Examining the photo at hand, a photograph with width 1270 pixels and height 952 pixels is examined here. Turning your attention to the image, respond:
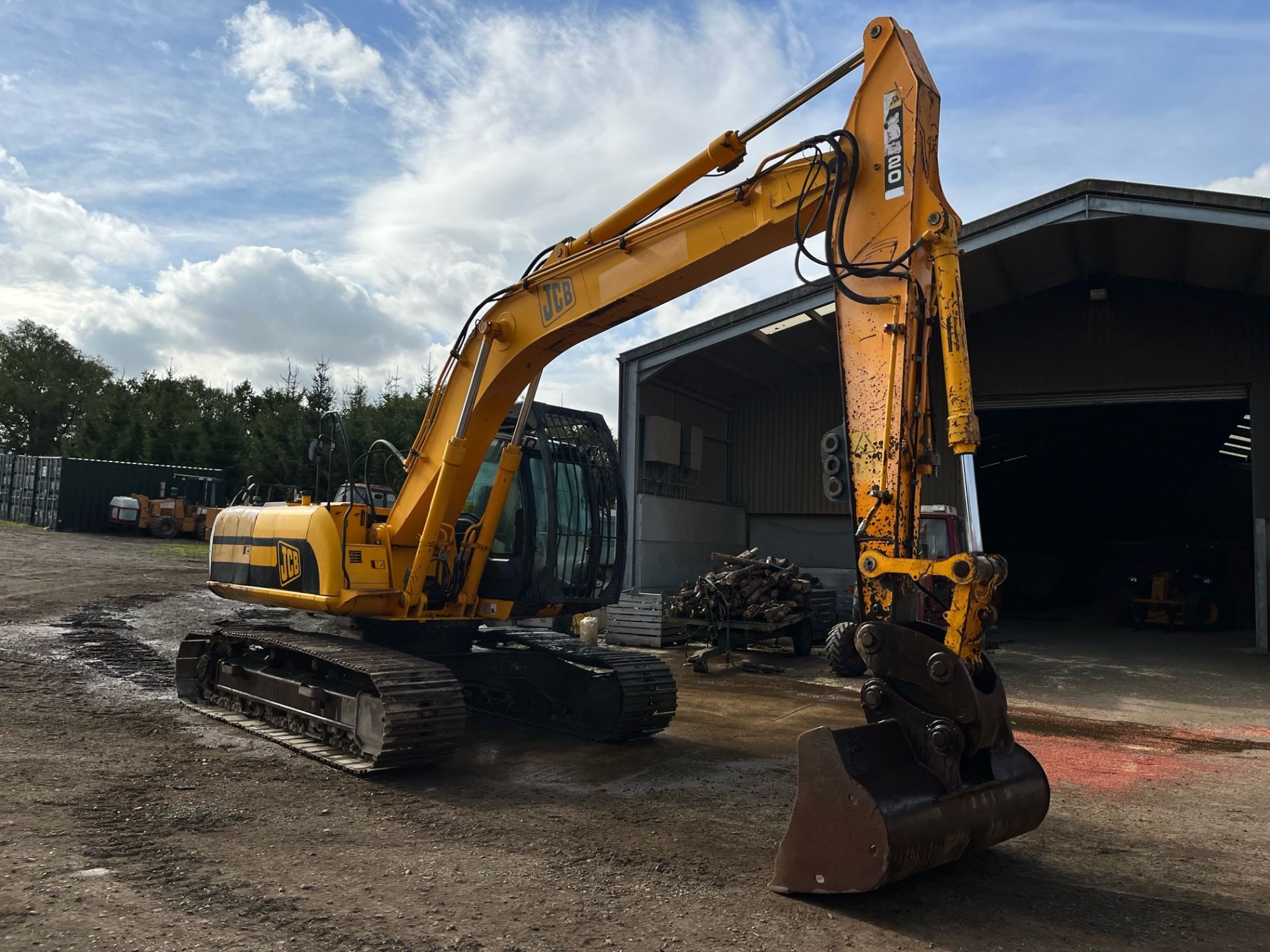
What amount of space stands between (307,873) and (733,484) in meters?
16.6

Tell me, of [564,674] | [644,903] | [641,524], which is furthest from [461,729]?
[641,524]

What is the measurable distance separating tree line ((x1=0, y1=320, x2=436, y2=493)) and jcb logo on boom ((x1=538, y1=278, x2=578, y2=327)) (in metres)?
25.1

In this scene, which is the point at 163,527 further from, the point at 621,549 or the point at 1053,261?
the point at 621,549

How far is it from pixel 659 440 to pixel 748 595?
4.19 meters

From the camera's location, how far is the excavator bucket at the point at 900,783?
439 cm

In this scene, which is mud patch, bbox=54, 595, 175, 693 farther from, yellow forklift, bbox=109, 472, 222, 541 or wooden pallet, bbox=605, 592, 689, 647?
yellow forklift, bbox=109, 472, 222, 541

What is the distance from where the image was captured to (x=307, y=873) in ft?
15.7

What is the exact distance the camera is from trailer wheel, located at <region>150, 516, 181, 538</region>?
32594mm

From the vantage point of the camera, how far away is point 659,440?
17453mm

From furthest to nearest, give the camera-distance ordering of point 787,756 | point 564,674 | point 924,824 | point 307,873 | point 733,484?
1. point 733,484
2. point 564,674
3. point 787,756
4. point 307,873
5. point 924,824

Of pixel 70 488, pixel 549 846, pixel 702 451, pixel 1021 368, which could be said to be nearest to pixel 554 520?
pixel 549 846

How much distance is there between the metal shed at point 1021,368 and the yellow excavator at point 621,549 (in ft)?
24.0

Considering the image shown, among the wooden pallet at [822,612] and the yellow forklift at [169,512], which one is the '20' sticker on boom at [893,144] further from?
the yellow forklift at [169,512]

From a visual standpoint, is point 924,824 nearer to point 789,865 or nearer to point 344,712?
point 789,865
